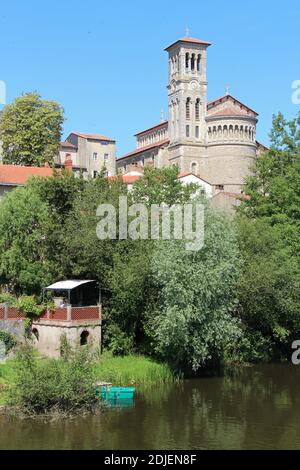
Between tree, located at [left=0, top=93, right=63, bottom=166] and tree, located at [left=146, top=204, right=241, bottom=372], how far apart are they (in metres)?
36.1

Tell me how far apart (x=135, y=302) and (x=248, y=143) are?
60.7 metres

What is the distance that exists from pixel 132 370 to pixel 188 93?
6820 cm

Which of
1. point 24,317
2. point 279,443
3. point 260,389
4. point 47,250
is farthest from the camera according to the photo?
point 47,250

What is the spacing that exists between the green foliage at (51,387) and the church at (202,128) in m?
65.7

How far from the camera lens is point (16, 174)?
5509cm

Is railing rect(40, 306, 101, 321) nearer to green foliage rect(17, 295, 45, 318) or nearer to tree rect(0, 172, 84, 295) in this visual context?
green foliage rect(17, 295, 45, 318)

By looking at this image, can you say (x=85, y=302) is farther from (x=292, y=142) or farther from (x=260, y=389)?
(x=292, y=142)

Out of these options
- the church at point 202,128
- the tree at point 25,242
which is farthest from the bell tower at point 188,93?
the tree at point 25,242

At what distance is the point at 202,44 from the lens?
93812 millimetres

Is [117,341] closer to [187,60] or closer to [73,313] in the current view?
[73,313]

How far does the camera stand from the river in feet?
69.5

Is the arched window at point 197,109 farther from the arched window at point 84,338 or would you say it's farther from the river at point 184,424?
the river at point 184,424

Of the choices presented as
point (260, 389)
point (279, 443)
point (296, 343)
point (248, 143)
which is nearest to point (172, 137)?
point (248, 143)

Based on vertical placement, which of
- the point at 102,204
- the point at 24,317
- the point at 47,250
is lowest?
the point at 24,317
